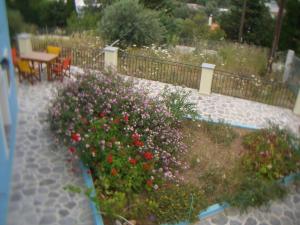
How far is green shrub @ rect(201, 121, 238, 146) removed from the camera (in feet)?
19.9

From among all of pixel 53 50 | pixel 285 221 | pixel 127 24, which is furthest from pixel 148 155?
pixel 127 24

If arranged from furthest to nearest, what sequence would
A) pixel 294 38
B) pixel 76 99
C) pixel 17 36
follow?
1. pixel 294 38
2. pixel 76 99
3. pixel 17 36

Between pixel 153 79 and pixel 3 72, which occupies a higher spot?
pixel 3 72

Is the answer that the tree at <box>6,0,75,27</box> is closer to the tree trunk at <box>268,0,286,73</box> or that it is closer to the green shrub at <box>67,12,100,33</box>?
the green shrub at <box>67,12,100,33</box>

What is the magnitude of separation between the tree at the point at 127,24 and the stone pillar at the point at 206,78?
3.85 meters

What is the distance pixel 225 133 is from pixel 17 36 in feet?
15.7

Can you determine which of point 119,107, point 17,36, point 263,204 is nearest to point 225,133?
point 263,204

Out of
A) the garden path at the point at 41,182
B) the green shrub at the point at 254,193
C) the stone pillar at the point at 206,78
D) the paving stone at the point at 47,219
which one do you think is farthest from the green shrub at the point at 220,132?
the paving stone at the point at 47,219

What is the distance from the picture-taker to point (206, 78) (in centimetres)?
866

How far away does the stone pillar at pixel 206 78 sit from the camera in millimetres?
8633

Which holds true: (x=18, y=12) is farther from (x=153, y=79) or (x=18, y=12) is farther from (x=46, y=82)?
(x=153, y=79)

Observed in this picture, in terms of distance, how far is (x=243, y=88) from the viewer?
9.27 metres

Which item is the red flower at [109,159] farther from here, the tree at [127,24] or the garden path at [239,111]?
the tree at [127,24]

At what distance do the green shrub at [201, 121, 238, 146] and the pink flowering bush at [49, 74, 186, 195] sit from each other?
36.3 inches
